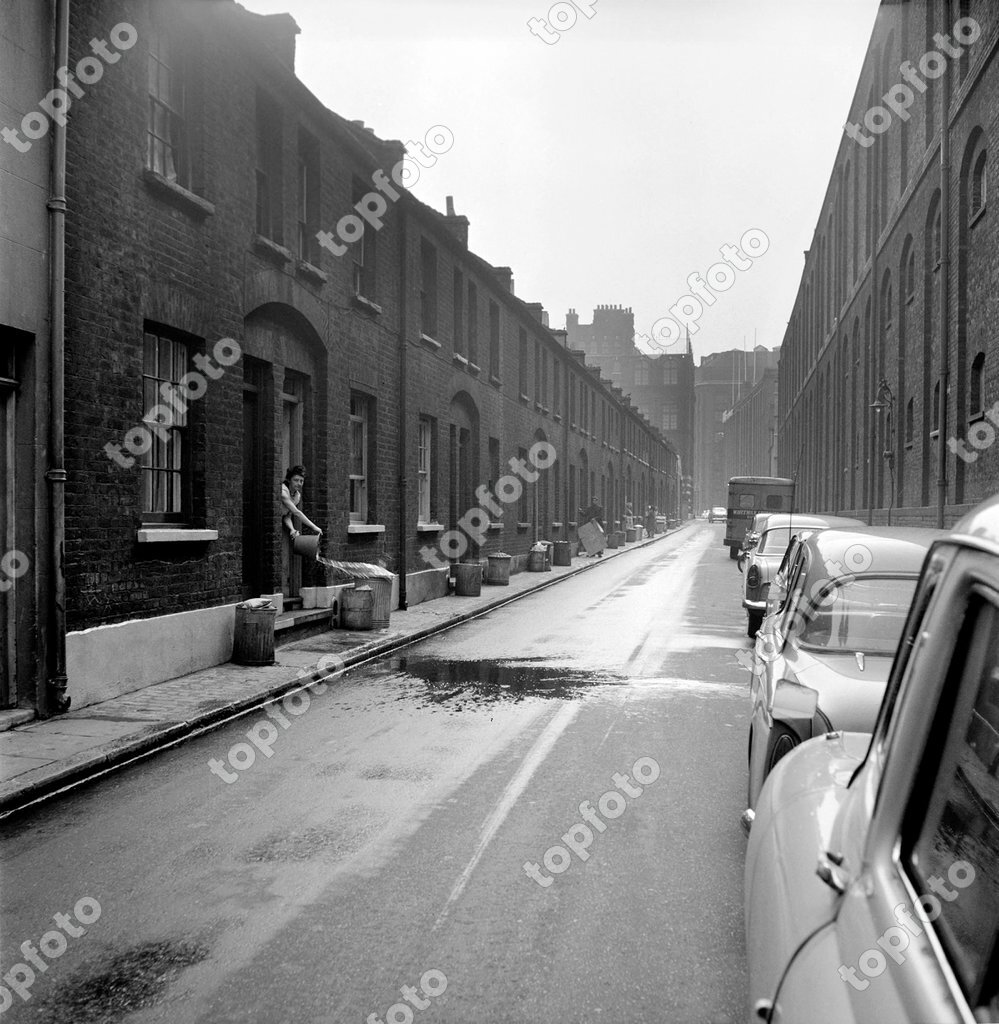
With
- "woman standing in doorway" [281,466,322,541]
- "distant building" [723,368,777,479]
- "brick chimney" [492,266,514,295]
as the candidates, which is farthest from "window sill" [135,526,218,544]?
"distant building" [723,368,777,479]

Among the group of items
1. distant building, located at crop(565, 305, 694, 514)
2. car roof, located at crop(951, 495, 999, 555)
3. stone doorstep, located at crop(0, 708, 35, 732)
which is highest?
distant building, located at crop(565, 305, 694, 514)

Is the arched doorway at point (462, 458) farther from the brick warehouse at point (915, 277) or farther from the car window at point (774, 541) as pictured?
the brick warehouse at point (915, 277)

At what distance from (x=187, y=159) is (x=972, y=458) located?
1412 centimetres

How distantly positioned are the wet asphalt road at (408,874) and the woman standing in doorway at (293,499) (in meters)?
4.56

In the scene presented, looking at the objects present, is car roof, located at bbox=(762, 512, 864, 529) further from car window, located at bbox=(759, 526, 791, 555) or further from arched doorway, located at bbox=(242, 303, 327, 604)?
arched doorway, located at bbox=(242, 303, 327, 604)

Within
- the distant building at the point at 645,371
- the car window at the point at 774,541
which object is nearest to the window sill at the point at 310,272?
the car window at the point at 774,541

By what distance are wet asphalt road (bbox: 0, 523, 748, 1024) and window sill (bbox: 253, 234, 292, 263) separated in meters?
6.09

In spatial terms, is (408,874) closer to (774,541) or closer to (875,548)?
(875,548)

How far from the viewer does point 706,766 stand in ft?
22.1

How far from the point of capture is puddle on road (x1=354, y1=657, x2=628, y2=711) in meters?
9.46

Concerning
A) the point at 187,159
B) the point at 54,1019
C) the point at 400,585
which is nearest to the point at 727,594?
the point at 400,585

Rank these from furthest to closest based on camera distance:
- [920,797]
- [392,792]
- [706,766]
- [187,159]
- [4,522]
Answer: [187,159]
[4,522]
[706,766]
[392,792]
[920,797]

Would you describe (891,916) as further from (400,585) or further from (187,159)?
(400,585)

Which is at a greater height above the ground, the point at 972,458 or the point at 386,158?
the point at 386,158
